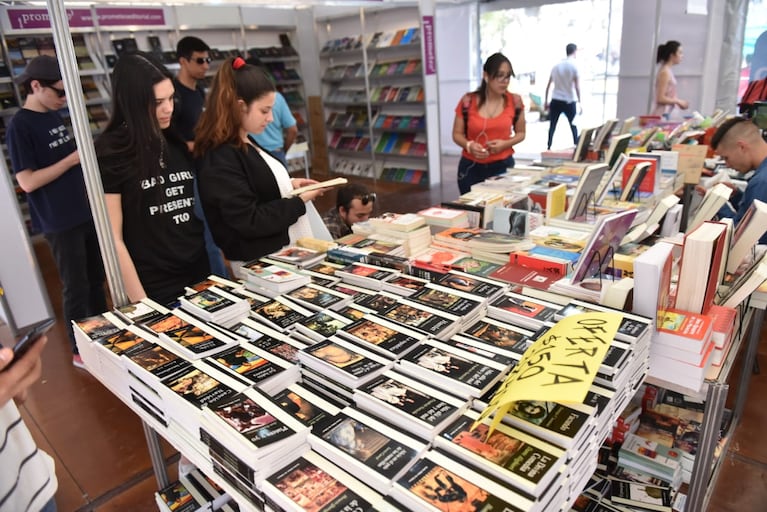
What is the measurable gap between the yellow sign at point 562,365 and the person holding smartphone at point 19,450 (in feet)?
2.96

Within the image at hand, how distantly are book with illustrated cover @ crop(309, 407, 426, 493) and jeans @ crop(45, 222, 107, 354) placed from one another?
254 cm

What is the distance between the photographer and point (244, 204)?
2016mm

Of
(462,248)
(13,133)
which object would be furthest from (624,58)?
(13,133)

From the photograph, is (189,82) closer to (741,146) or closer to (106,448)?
(106,448)

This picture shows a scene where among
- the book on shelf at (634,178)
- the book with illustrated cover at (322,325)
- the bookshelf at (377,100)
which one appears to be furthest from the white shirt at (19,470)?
the bookshelf at (377,100)

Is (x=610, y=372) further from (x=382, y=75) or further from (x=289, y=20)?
(x=289, y=20)

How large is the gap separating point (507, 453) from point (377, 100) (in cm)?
723

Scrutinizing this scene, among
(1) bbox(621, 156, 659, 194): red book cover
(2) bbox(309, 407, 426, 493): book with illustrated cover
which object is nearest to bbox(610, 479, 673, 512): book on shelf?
(2) bbox(309, 407, 426, 493): book with illustrated cover

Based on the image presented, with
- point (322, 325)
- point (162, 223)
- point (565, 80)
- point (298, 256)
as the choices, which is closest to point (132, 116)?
point (162, 223)

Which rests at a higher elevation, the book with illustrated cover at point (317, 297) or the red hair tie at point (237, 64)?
the red hair tie at point (237, 64)

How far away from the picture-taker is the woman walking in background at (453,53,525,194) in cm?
360

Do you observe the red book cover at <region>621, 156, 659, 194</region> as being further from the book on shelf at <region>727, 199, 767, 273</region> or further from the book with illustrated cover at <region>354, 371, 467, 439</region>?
the book with illustrated cover at <region>354, 371, 467, 439</region>

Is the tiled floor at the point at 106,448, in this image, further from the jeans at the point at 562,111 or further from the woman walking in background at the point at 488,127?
the jeans at the point at 562,111

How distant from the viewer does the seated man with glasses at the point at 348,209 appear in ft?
9.75
